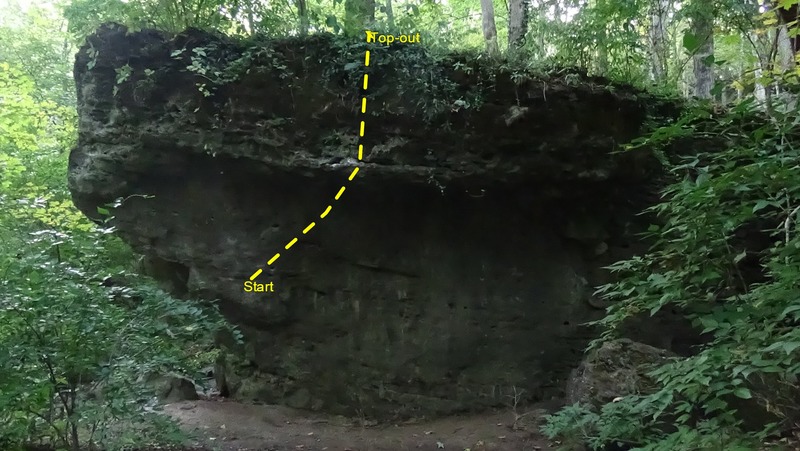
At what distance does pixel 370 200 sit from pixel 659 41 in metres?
5.08

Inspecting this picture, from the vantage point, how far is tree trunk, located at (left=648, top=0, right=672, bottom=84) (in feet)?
24.7

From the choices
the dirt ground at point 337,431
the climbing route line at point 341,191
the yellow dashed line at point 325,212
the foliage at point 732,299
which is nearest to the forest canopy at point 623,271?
the foliage at point 732,299

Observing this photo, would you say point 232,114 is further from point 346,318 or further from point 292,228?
point 346,318

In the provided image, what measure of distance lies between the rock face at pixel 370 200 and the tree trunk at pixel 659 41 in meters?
1.86

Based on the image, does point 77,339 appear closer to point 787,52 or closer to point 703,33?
point 787,52

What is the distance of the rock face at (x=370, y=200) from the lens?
5.98 metres

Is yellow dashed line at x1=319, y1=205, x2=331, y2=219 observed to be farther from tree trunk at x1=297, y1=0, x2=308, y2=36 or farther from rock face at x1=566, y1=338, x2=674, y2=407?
rock face at x1=566, y1=338, x2=674, y2=407

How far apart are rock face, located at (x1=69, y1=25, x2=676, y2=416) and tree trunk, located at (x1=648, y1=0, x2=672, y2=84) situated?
1861 millimetres

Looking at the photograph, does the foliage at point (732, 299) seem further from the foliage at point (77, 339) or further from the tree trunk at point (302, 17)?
the tree trunk at point (302, 17)

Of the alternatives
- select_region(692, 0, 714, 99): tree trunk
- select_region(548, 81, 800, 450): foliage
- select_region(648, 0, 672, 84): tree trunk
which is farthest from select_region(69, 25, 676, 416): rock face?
select_region(548, 81, 800, 450): foliage

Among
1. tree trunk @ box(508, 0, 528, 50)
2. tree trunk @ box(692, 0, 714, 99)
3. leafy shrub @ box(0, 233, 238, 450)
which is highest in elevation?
tree trunk @ box(508, 0, 528, 50)

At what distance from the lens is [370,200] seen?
691cm

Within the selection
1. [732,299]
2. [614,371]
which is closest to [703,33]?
[614,371]

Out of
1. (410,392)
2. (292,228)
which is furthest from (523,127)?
(410,392)
